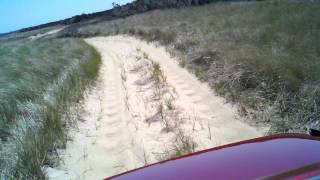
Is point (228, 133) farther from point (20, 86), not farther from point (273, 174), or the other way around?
point (20, 86)

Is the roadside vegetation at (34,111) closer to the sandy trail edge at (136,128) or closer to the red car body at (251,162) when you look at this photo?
the sandy trail edge at (136,128)

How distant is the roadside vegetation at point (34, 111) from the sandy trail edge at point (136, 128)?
0.92ft

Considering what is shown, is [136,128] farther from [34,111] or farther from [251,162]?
[251,162]

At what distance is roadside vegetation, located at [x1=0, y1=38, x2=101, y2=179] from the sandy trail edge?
28 cm

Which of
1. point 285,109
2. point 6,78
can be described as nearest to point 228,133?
point 285,109

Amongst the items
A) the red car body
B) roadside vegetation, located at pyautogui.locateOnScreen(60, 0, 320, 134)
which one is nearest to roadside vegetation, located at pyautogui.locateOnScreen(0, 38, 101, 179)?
the red car body

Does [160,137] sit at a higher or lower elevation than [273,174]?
lower

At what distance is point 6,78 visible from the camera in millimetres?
10305

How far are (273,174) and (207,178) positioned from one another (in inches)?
14.6

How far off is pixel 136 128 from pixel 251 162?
4.70 metres

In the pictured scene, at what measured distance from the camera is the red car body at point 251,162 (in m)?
2.28

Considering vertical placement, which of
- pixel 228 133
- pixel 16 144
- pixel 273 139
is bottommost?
pixel 228 133

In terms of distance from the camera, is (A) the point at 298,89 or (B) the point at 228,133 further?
(A) the point at 298,89

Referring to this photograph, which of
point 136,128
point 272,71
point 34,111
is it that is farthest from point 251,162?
point 34,111
